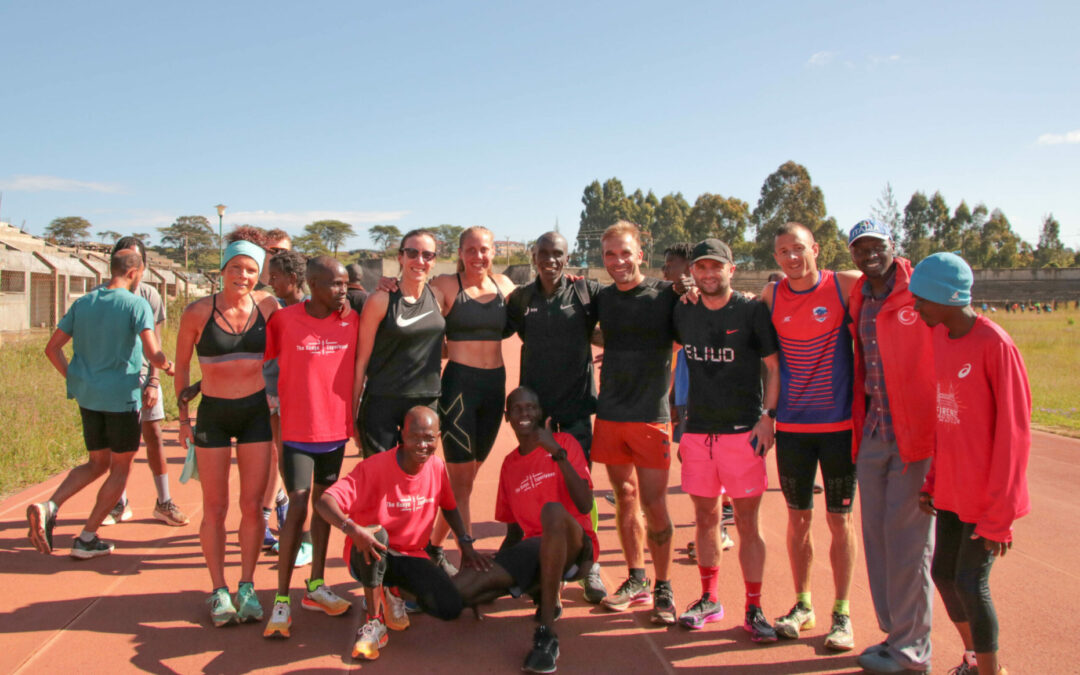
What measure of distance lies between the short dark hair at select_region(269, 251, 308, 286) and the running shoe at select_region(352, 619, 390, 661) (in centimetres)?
253

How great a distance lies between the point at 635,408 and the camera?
3.97m

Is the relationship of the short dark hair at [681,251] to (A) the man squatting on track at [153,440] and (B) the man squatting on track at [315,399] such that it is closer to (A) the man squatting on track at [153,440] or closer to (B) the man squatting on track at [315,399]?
(B) the man squatting on track at [315,399]

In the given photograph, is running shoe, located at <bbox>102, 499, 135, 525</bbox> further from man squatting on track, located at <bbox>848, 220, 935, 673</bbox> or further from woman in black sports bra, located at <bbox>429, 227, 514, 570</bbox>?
man squatting on track, located at <bbox>848, 220, 935, 673</bbox>

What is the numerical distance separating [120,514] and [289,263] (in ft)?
8.46

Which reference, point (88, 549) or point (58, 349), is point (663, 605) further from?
point (58, 349)

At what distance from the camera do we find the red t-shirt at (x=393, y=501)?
145 inches

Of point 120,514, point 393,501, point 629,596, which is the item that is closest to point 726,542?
point 629,596

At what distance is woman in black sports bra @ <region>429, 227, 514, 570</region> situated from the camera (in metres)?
4.23

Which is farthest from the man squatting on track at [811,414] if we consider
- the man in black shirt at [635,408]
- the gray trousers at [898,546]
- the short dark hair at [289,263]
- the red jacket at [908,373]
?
the short dark hair at [289,263]

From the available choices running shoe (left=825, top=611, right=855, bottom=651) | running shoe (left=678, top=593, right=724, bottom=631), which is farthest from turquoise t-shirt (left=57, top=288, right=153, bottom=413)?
running shoe (left=825, top=611, right=855, bottom=651)

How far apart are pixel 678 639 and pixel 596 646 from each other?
1.45ft

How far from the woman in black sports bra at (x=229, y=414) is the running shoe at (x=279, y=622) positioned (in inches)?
8.6

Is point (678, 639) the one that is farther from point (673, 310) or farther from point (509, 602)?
point (673, 310)

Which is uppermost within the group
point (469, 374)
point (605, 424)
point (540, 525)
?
point (469, 374)
